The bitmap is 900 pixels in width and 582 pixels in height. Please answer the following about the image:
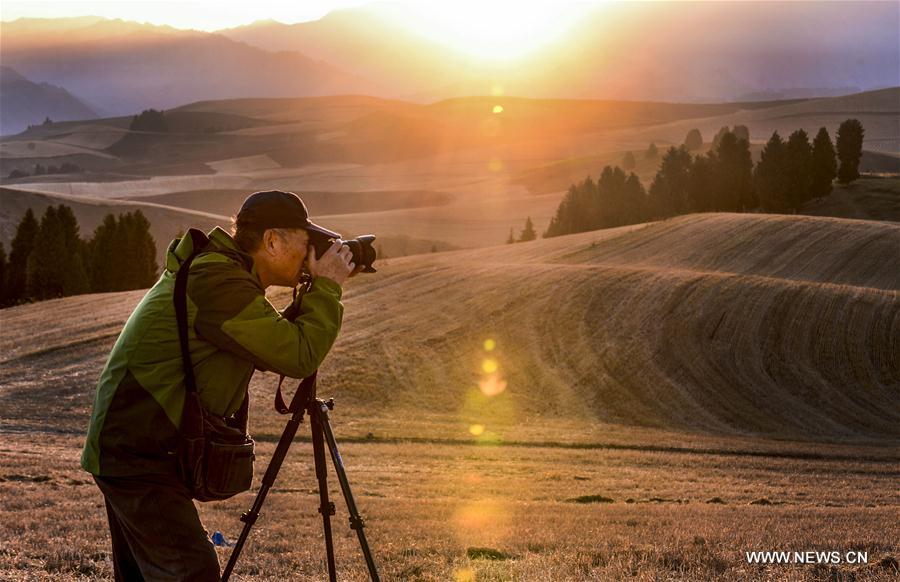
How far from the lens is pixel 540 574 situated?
741 cm

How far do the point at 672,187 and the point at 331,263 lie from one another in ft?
306

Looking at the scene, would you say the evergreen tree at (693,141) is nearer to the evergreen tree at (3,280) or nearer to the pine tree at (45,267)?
the pine tree at (45,267)

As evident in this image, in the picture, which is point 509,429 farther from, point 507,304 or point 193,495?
point 193,495

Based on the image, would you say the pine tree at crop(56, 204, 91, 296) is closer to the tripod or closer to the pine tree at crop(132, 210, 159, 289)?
the pine tree at crop(132, 210, 159, 289)

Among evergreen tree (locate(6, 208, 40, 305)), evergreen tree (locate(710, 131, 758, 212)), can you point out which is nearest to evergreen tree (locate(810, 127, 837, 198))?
evergreen tree (locate(710, 131, 758, 212))

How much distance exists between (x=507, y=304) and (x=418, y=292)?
20.0 ft

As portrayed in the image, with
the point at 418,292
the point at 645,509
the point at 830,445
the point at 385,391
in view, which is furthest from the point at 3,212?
the point at 645,509

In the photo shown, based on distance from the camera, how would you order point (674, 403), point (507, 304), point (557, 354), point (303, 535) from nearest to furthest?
point (303, 535) → point (674, 403) → point (557, 354) → point (507, 304)

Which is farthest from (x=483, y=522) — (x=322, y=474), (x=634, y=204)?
(x=634, y=204)

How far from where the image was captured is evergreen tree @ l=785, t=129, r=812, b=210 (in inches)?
3452

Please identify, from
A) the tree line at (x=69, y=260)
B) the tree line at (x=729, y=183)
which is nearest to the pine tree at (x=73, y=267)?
the tree line at (x=69, y=260)

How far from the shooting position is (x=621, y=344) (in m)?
40.2

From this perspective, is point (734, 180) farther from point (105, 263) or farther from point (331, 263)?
point (331, 263)

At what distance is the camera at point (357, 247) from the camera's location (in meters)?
4.97
